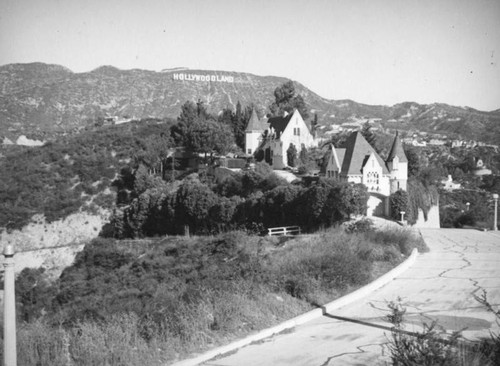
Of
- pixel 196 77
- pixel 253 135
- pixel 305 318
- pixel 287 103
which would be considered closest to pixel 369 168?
pixel 253 135

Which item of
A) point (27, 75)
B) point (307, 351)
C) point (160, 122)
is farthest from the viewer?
point (27, 75)

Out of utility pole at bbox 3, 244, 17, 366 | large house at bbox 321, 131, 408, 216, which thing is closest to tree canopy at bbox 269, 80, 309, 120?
large house at bbox 321, 131, 408, 216

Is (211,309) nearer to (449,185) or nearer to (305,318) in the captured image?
(305,318)

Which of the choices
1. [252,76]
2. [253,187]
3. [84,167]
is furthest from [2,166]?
[252,76]

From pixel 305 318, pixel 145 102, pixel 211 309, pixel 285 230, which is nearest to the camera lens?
pixel 211 309

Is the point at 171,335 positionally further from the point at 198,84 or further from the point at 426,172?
the point at 198,84

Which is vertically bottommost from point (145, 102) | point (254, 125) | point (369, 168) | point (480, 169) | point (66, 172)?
point (480, 169)

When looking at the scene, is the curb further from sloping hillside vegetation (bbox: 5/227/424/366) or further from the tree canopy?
the tree canopy
